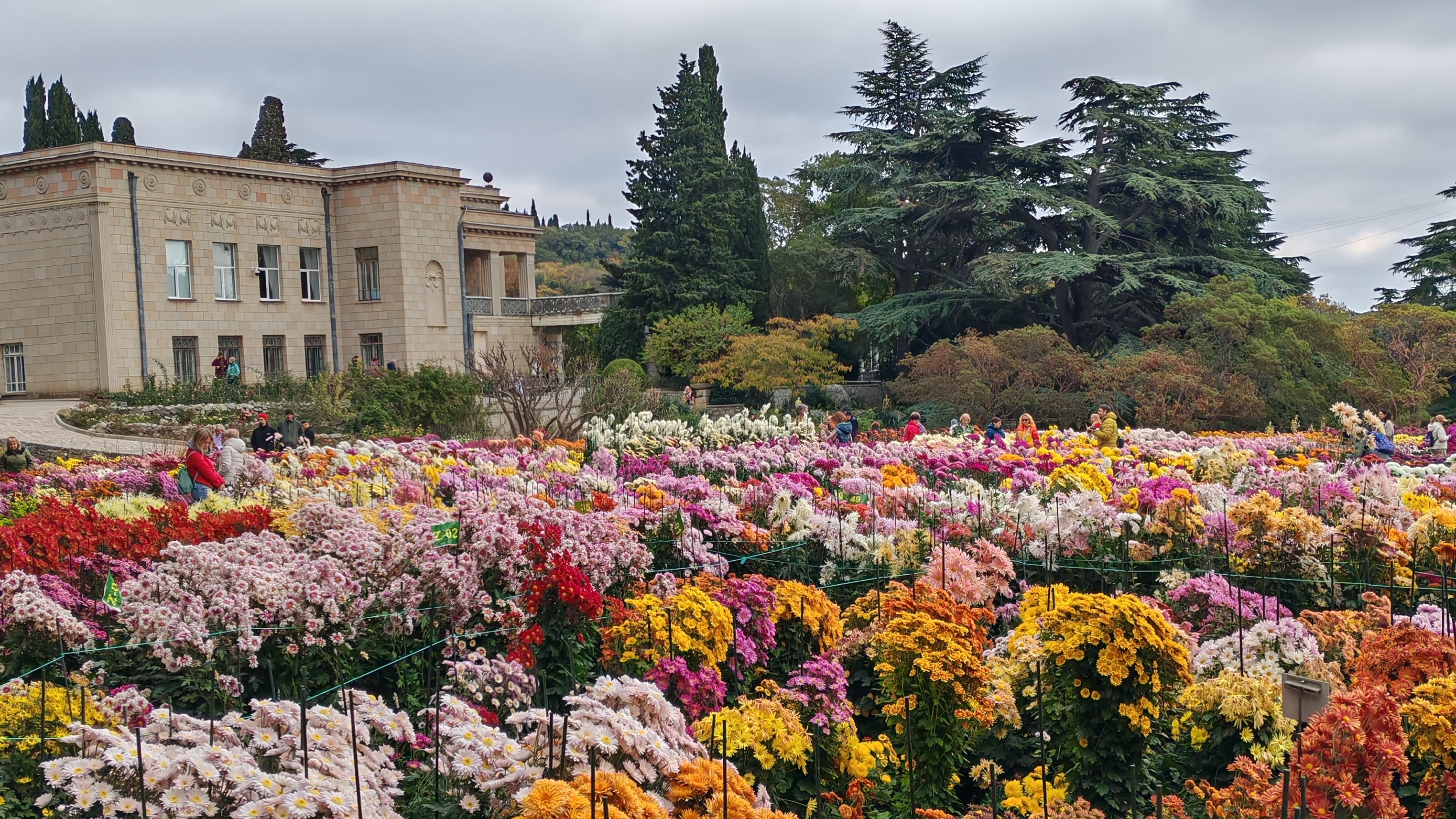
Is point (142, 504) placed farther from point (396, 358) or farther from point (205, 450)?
point (396, 358)

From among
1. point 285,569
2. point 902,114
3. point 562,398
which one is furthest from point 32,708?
point 902,114

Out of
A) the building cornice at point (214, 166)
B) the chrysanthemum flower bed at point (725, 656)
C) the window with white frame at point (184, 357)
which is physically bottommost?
the chrysanthemum flower bed at point (725, 656)

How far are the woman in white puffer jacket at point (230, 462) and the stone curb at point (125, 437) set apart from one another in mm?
9305

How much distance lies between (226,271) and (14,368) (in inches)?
235

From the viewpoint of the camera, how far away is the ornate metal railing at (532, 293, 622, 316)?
43.0m

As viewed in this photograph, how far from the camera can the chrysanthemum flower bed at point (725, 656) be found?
3.70 meters

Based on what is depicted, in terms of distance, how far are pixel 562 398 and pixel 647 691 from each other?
22.5m

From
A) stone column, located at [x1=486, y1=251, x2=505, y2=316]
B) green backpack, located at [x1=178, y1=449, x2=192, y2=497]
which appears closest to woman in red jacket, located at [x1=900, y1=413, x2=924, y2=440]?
green backpack, located at [x1=178, y1=449, x2=192, y2=497]

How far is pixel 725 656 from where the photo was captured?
5336 millimetres

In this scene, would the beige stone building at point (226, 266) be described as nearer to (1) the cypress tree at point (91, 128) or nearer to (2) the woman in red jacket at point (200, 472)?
(1) the cypress tree at point (91, 128)

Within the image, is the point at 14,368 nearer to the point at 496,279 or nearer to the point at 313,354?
the point at 313,354

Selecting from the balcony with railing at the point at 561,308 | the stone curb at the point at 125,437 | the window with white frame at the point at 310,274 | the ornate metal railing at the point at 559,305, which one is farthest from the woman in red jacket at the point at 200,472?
the balcony with railing at the point at 561,308

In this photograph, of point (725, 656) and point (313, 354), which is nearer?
point (725, 656)

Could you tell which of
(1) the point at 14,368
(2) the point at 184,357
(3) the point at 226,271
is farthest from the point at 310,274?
(1) the point at 14,368
